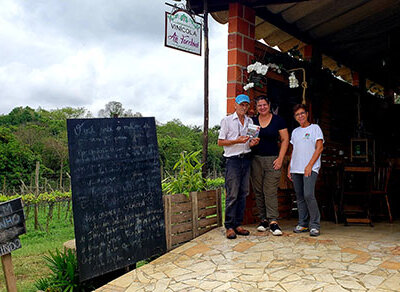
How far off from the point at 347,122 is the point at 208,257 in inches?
203

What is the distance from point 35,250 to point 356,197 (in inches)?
238

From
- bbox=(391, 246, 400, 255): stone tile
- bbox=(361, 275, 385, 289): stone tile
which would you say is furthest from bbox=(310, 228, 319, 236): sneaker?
bbox=(361, 275, 385, 289): stone tile

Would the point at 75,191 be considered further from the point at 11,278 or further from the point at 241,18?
the point at 241,18

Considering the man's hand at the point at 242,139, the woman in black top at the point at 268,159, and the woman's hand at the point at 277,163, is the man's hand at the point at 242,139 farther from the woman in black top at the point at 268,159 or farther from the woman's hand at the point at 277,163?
the woman's hand at the point at 277,163

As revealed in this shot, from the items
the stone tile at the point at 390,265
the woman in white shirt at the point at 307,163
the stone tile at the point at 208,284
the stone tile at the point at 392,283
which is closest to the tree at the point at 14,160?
the woman in white shirt at the point at 307,163

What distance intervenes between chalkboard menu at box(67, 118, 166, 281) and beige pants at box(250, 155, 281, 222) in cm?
121

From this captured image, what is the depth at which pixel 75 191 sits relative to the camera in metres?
3.55

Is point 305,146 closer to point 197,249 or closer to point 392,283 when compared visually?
point 197,249

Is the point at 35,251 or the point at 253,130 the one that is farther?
A: the point at 35,251

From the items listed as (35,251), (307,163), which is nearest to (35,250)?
(35,251)

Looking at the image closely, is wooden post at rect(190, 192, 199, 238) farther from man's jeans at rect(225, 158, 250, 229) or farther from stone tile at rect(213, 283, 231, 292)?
stone tile at rect(213, 283, 231, 292)

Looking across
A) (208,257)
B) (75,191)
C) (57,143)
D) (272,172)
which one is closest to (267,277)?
(208,257)

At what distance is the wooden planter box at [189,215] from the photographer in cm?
433

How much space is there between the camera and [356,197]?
6.04m
